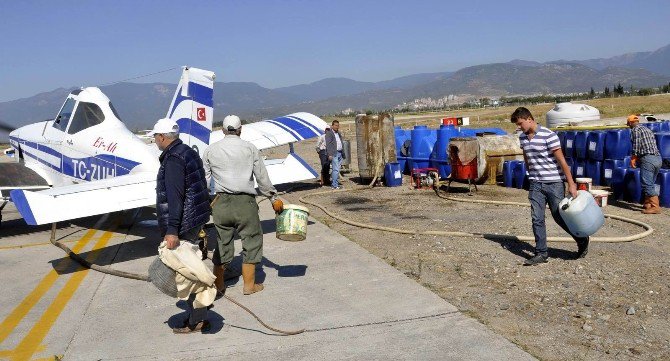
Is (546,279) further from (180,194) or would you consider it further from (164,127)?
(164,127)

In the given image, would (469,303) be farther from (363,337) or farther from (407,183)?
(407,183)

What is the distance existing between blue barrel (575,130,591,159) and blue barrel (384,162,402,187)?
14.2 feet

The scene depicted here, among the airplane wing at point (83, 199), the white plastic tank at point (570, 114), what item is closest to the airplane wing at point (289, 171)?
the airplane wing at point (83, 199)

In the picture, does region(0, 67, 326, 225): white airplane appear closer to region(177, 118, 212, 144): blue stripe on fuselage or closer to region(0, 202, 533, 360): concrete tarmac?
region(177, 118, 212, 144): blue stripe on fuselage

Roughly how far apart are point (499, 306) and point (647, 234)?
383cm

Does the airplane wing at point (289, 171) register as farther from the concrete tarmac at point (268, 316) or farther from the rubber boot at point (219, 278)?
the rubber boot at point (219, 278)

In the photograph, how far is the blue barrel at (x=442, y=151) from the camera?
15.3m

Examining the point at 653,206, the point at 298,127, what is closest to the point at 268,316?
the point at 653,206

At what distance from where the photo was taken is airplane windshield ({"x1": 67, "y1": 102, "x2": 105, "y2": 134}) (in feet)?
38.1

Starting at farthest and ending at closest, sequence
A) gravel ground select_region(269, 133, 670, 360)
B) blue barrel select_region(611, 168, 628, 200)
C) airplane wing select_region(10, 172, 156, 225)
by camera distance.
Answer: blue barrel select_region(611, 168, 628, 200), airplane wing select_region(10, 172, 156, 225), gravel ground select_region(269, 133, 670, 360)

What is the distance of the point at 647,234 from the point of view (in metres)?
8.39

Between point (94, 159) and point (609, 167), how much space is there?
10.6m

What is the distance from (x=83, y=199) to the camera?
27.5 ft

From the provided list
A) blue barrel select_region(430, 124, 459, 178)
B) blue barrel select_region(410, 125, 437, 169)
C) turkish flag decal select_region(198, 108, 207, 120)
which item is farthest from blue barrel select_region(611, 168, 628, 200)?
turkish flag decal select_region(198, 108, 207, 120)
